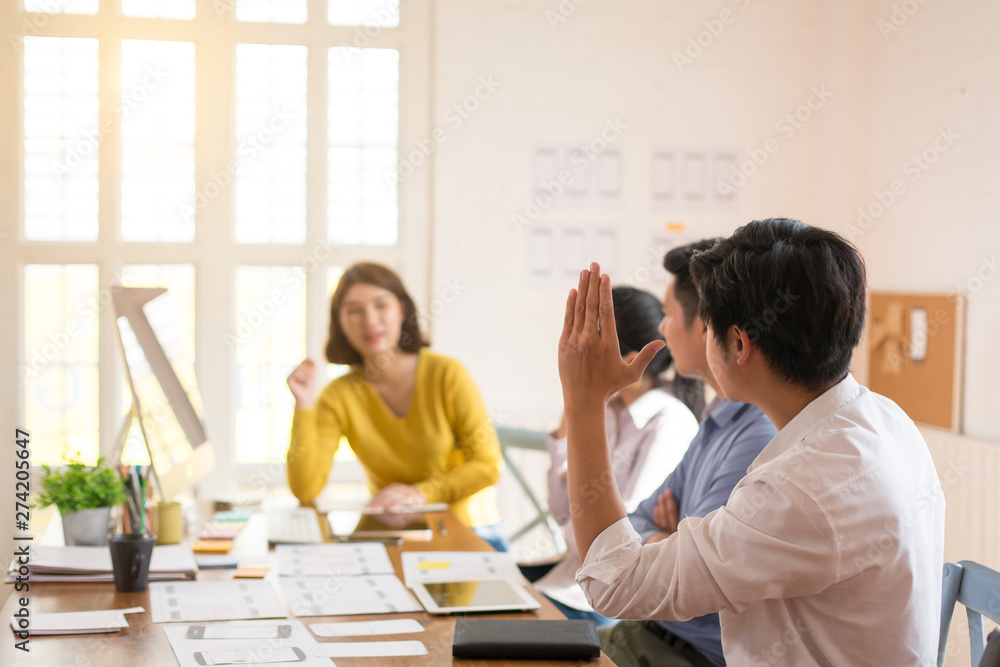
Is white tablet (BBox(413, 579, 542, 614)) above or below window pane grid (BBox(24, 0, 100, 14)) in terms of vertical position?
below

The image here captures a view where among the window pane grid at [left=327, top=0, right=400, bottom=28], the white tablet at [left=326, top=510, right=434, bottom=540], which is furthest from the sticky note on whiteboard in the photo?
the window pane grid at [left=327, top=0, right=400, bottom=28]

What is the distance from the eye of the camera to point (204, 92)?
3887 millimetres

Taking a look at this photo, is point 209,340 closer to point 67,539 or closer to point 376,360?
point 376,360

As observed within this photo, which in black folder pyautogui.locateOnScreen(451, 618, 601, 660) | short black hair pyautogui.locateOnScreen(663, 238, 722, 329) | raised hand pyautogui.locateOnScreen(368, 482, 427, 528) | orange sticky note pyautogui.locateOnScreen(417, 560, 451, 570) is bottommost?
raised hand pyautogui.locateOnScreen(368, 482, 427, 528)

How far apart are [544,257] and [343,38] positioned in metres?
1.31

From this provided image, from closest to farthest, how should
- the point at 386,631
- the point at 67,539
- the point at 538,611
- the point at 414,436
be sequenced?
the point at 386,631 < the point at 538,611 < the point at 67,539 < the point at 414,436

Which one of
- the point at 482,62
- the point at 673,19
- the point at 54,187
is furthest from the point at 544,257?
the point at 54,187

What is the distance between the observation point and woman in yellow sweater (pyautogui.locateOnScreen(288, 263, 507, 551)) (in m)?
2.74

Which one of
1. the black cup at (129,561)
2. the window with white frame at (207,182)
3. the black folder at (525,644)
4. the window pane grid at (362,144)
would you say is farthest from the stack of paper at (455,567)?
the window pane grid at (362,144)

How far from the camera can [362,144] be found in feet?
13.3

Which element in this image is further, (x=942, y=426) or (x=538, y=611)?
(x=942, y=426)

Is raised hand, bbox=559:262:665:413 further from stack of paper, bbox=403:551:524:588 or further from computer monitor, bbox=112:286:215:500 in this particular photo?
computer monitor, bbox=112:286:215:500

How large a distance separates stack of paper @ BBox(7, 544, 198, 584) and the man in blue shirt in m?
0.88

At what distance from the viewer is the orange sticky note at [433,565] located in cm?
183
